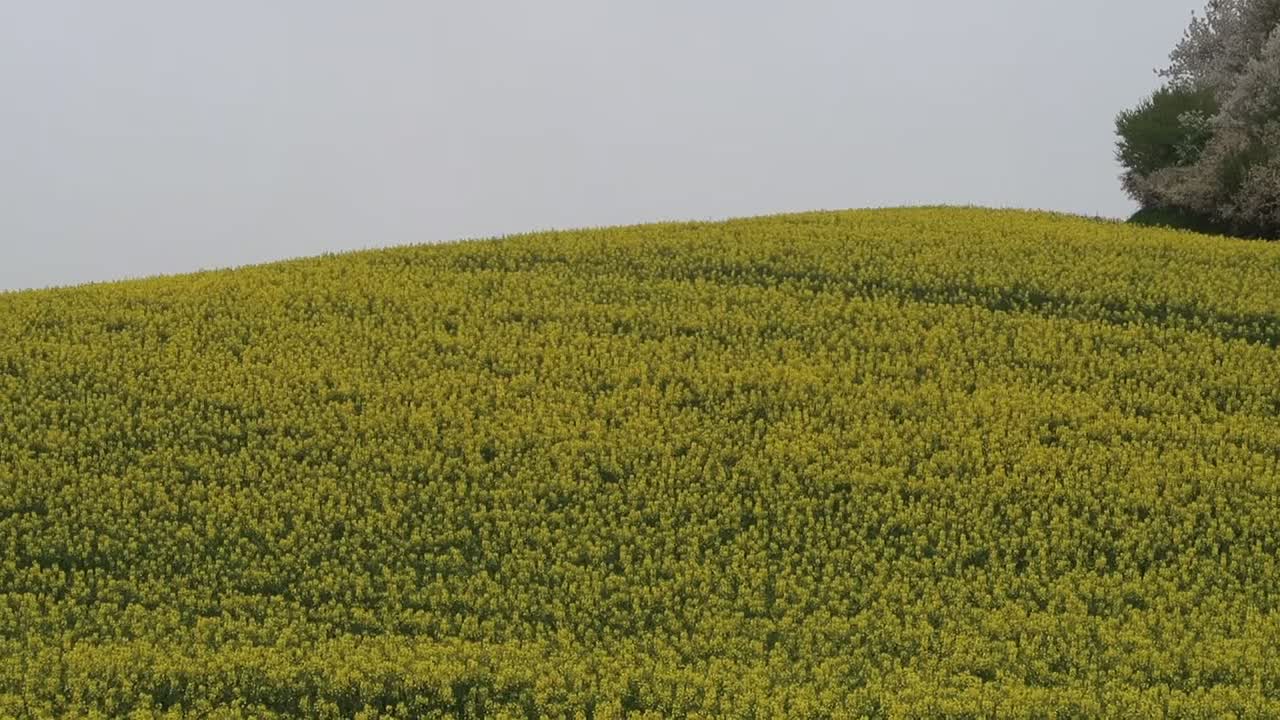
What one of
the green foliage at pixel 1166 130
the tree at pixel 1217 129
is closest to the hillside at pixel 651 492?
the tree at pixel 1217 129

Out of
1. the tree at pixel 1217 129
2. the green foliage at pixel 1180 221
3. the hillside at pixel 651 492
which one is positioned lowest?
the hillside at pixel 651 492

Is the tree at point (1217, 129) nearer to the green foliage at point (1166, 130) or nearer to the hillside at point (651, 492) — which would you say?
the green foliage at point (1166, 130)

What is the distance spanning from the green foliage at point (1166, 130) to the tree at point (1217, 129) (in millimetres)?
31

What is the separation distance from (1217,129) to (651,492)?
27768 millimetres

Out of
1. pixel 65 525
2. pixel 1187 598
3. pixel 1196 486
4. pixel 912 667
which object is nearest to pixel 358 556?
pixel 65 525

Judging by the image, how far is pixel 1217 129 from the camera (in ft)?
126

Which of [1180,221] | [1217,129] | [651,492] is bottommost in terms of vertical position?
[651,492]

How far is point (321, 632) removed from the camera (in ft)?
49.3

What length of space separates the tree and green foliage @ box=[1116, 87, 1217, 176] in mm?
31

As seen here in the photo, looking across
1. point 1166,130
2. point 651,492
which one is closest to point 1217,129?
point 1166,130

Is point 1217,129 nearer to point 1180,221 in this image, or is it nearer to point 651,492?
point 1180,221

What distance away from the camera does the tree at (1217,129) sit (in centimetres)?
3628

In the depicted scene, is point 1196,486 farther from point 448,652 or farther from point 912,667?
point 448,652

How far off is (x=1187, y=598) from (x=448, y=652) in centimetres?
874
